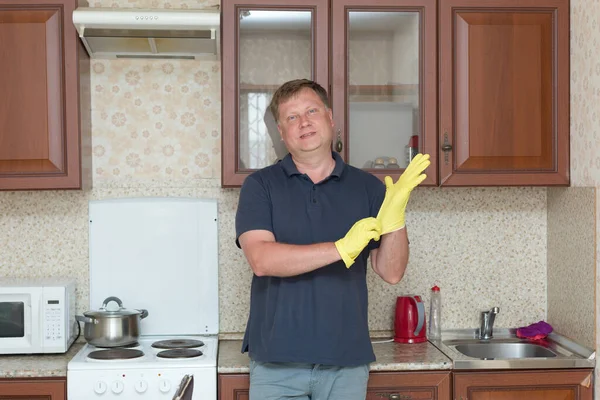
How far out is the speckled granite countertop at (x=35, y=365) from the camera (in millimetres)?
2586

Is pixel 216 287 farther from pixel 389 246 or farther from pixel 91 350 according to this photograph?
pixel 389 246

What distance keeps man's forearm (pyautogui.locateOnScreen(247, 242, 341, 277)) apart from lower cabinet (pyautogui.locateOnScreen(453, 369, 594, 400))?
80 centimetres

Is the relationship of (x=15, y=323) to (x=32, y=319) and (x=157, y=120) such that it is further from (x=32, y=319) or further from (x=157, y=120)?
(x=157, y=120)

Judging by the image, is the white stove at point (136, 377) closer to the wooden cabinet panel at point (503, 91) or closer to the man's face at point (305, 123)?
the man's face at point (305, 123)

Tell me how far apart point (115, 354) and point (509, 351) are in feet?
4.85

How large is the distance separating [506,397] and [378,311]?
0.66 metres

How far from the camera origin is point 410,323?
2.98 m

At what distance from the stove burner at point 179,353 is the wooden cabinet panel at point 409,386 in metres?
0.61

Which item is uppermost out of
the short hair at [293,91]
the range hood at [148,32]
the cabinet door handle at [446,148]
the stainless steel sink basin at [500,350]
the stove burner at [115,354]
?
the range hood at [148,32]

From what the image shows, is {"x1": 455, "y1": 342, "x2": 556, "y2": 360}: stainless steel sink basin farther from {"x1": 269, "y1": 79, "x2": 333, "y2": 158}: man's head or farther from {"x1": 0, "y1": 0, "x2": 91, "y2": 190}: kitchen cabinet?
{"x1": 0, "y1": 0, "x2": 91, "y2": 190}: kitchen cabinet

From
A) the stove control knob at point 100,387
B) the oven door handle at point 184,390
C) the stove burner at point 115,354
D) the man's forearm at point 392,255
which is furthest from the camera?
the stove burner at point 115,354

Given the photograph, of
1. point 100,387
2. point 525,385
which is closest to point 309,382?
point 100,387

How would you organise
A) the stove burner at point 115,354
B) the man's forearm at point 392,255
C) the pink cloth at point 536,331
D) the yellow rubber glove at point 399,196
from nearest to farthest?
the yellow rubber glove at point 399,196
the man's forearm at point 392,255
the stove burner at point 115,354
the pink cloth at point 536,331

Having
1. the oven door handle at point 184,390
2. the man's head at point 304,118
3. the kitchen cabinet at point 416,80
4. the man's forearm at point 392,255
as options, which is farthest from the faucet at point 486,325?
the oven door handle at point 184,390
